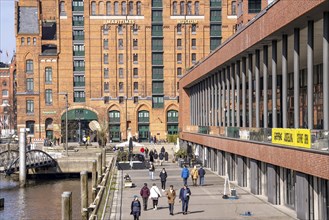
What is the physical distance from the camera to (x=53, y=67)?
96.9m

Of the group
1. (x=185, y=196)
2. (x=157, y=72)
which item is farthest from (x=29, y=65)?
(x=185, y=196)

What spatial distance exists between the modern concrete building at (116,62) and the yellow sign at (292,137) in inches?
2724

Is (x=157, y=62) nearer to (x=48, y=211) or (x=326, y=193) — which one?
(x=48, y=211)

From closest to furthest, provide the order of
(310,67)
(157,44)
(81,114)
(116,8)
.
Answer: (310,67), (81,114), (116,8), (157,44)

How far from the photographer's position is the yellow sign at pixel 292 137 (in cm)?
2386

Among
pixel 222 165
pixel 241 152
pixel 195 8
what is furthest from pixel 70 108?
pixel 241 152

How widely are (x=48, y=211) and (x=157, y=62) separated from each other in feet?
188

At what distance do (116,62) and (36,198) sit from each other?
49202 millimetres

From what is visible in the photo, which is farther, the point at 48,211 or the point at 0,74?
the point at 0,74

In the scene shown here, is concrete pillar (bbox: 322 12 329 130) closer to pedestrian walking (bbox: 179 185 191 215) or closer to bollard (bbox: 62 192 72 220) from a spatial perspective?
pedestrian walking (bbox: 179 185 191 215)

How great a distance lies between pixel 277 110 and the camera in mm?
35844

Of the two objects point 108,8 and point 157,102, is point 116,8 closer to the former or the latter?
point 108,8

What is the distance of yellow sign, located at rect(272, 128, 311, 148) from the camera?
23856 millimetres

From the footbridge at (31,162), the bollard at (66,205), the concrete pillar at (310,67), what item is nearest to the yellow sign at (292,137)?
the concrete pillar at (310,67)
